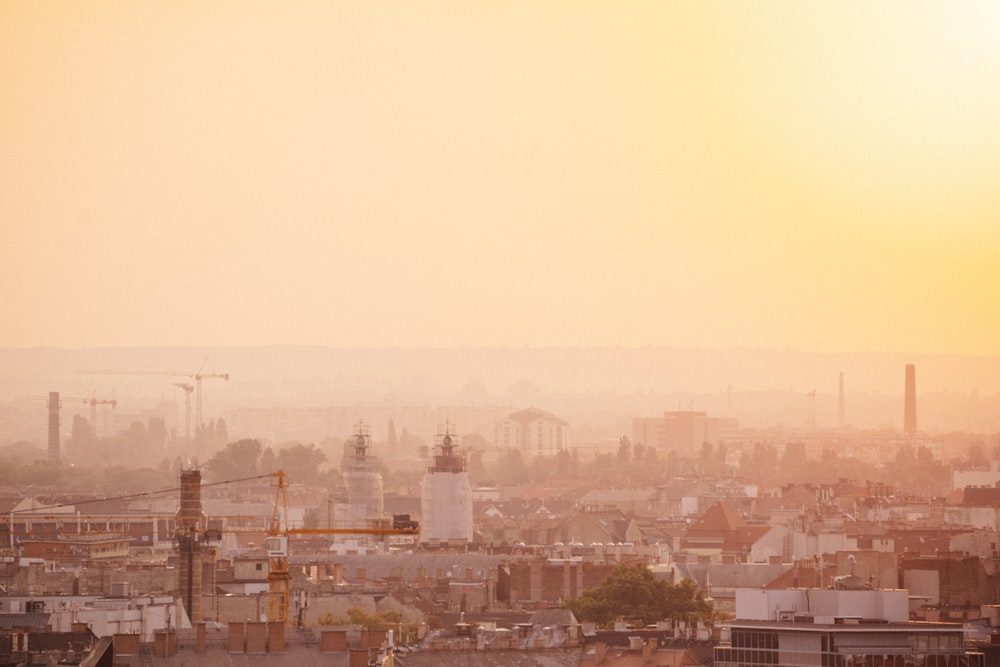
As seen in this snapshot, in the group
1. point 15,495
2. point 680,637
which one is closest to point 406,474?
point 15,495

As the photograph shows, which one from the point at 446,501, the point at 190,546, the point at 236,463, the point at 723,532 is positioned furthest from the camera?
the point at 236,463

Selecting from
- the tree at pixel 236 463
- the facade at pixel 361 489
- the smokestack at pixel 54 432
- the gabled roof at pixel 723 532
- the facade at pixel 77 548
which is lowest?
the facade at pixel 77 548

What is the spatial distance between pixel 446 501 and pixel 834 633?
66.3 metres

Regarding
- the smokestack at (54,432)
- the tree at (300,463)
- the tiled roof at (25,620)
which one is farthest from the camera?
the smokestack at (54,432)

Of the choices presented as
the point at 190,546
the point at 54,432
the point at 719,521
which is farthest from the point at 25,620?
the point at 54,432

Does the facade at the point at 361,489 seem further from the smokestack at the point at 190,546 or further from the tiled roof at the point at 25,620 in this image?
the tiled roof at the point at 25,620

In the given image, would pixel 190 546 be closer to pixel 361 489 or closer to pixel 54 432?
pixel 361 489

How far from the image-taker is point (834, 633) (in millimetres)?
38219

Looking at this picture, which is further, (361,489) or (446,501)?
(361,489)

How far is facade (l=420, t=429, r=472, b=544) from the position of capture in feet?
337

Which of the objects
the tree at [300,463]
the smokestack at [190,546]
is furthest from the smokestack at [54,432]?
the smokestack at [190,546]

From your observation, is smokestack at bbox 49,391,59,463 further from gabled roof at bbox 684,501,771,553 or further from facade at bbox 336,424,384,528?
gabled roof at bbox 684,501,771,553

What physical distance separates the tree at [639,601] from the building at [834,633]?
61.3ft

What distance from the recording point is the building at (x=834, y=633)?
A: 126ft
